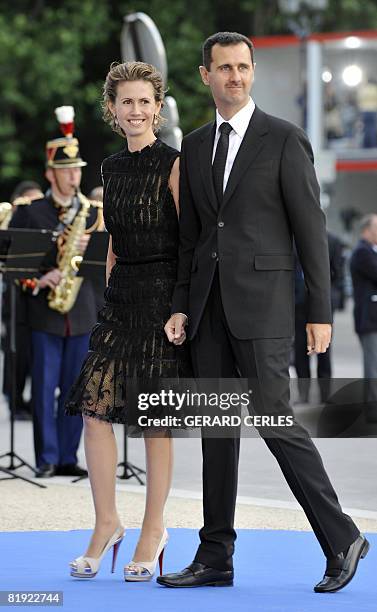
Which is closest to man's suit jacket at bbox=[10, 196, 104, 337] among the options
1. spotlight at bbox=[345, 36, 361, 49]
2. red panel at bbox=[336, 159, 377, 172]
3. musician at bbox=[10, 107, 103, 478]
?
musician at bbox=[10, 107, 103, 478]

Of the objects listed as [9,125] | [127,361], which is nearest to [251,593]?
[127,361]

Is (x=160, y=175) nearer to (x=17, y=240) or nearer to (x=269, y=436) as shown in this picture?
(x=269, y=436)

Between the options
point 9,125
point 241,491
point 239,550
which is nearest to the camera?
point 239,550

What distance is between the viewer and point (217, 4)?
36.2 meters

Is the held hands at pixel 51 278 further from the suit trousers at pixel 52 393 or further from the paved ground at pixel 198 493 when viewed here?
the paved ground at pixel 198 493

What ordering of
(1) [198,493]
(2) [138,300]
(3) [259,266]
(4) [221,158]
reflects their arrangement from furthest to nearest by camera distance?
(1) [198,493]
(2) [138,300]
(4) [221,158]
(3) [259,266]

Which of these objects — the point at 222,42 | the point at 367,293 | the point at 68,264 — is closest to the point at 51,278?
the point at 68,264

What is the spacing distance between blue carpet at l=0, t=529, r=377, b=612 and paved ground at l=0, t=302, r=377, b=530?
611mm

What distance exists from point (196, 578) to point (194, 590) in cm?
7

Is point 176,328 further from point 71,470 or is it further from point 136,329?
point 71,470

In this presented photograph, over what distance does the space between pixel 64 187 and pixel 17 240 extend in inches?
27.1

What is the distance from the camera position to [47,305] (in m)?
9.77

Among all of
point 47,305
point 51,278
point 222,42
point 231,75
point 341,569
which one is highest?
point 222,42

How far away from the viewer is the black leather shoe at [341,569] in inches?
226
